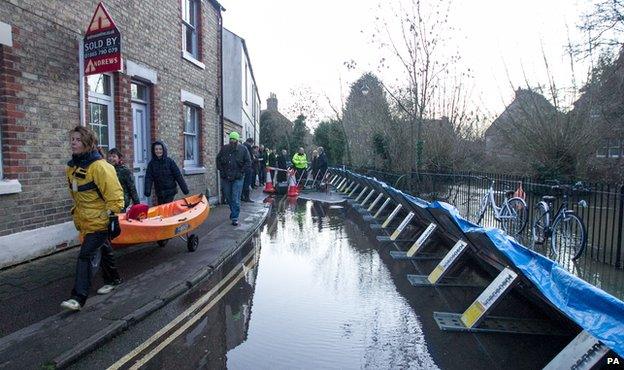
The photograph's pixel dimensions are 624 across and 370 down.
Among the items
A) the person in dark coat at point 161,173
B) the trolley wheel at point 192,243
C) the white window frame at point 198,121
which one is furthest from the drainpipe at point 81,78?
the white window frame at point 198,121

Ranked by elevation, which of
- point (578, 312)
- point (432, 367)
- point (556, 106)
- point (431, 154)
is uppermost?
point (556, 106)

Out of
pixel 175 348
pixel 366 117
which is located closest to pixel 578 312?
pixel 175 348

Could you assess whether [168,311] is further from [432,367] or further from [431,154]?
[431,154]

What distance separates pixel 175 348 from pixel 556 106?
17.7m

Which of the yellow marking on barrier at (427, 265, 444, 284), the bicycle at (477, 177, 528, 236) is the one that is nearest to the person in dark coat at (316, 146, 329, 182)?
the bicycle at (477, 177, 528, 236)

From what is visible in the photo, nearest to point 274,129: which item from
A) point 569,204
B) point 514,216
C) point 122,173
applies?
point 514,216

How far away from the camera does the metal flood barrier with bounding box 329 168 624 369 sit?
3.11 meters

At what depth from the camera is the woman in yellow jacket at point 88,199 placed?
4.78 meters

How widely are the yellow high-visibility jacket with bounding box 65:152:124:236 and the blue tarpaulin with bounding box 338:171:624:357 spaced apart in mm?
4178

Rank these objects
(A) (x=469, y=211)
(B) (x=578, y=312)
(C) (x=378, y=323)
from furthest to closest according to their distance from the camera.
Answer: (A) (x=469, y=211) → (C) (x=378, y=323) → (B) (x=578, y=312)

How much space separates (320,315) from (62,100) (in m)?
5.44

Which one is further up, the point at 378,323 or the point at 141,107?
the point at 141,107

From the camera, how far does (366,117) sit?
25.8 meters

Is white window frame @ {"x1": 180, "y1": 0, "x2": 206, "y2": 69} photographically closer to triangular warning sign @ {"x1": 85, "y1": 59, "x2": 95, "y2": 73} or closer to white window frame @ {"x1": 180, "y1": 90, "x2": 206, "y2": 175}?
white window frame @ {"x1": 180, "y1": 90, "x2": 206, "y2": 175}
